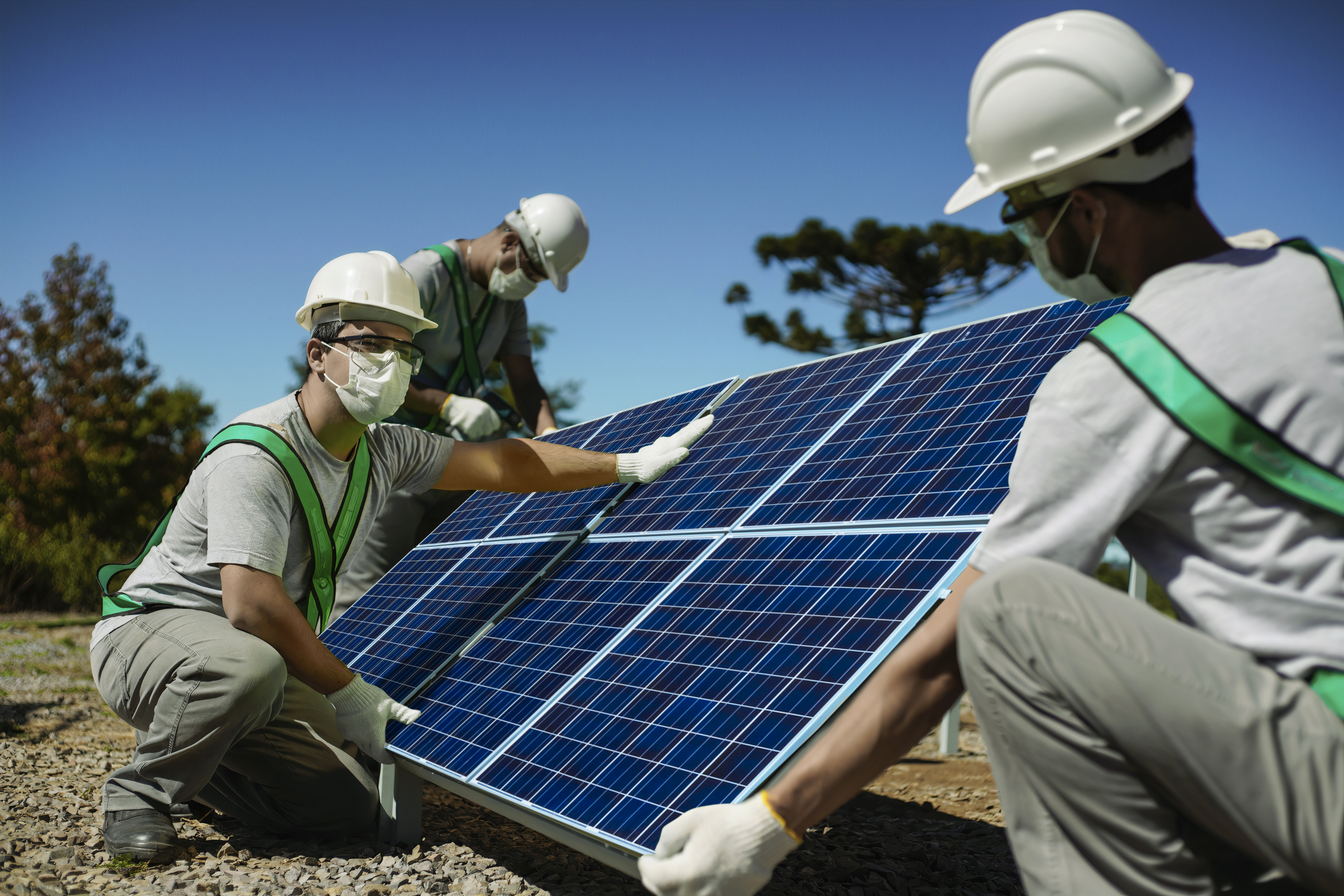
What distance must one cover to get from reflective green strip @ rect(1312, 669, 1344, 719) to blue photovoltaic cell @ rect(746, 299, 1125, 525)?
132cm

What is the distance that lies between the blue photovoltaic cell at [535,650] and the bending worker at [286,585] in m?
0.36

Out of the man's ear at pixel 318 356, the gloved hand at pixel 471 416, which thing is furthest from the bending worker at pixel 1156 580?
the gloved hand at pixel 471 416

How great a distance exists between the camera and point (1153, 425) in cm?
199

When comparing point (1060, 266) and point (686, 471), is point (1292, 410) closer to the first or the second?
point (1060, 266)

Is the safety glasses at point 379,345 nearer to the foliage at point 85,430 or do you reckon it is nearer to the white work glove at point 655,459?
the white work glove at point 655,459

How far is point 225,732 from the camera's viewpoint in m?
4.51

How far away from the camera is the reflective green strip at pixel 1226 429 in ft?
6.24

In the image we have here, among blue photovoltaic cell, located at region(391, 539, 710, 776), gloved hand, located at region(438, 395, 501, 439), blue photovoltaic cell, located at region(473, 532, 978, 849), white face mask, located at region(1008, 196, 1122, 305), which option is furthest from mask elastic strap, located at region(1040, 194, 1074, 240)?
gloved hand, located at region(438, 395, 501, 439)

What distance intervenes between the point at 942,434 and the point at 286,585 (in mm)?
3333

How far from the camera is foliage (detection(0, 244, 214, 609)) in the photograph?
24844 millimetres

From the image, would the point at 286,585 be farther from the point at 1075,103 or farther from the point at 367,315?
the point at 1075,103

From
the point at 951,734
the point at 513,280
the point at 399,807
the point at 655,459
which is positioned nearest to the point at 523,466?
the point at 655,459

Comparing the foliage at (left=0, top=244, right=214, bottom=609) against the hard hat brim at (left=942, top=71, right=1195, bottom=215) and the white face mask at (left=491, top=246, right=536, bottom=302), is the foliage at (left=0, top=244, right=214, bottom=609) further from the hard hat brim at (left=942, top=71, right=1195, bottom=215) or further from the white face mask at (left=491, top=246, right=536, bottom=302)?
the hard hat brim at (left=942, top=71, right=1195, bottom=215)

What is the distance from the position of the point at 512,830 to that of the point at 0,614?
18667 mm
